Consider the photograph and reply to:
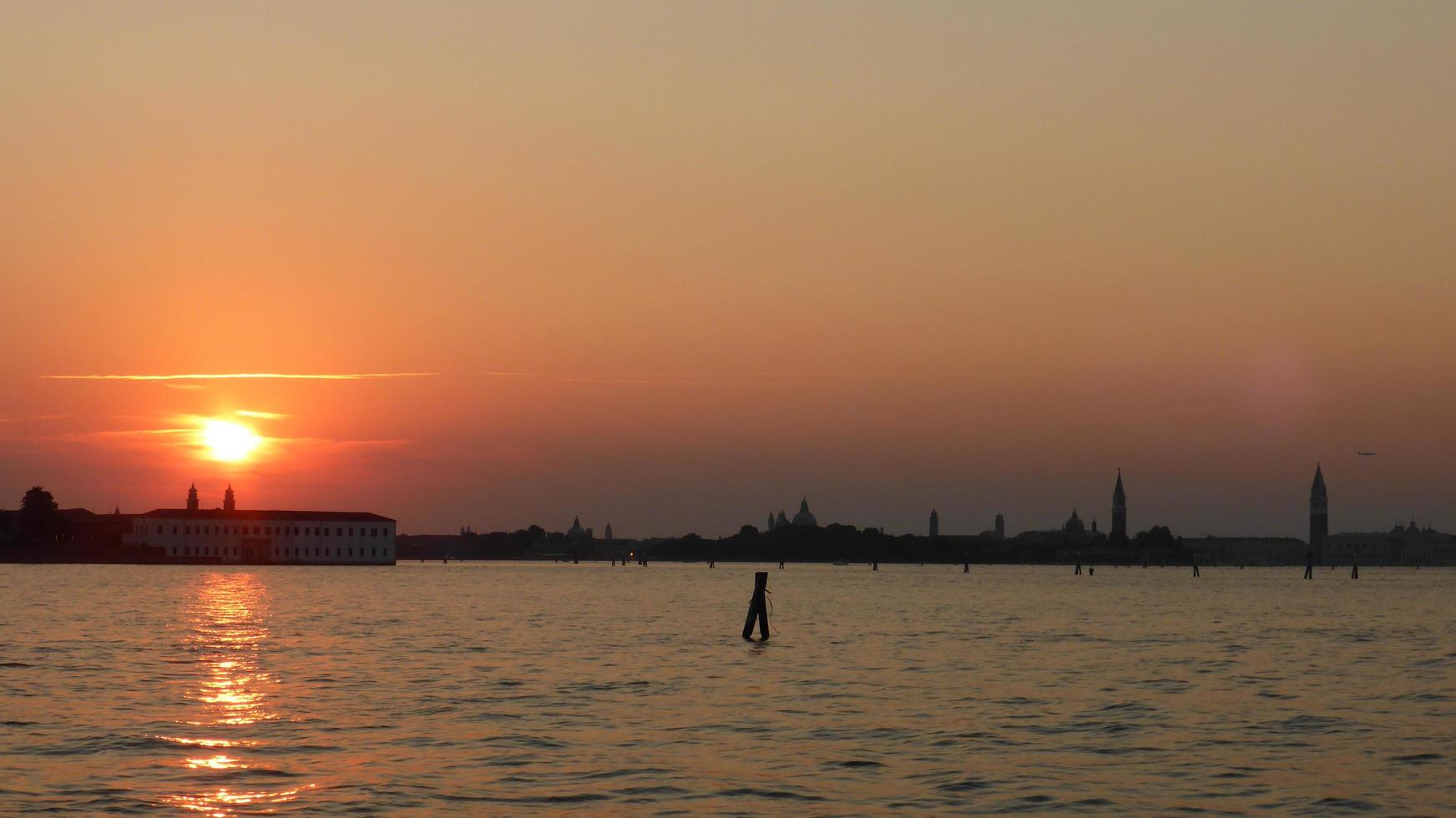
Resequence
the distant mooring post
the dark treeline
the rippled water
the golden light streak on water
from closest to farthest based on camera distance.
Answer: the golden light streak on water < the rippled water < the distant mooring post < the dark treeline

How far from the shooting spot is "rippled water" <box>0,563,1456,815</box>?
837 inches

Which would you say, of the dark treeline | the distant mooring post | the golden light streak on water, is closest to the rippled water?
the golden light streak on water

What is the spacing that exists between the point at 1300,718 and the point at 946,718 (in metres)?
6.35

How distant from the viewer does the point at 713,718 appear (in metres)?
29.7

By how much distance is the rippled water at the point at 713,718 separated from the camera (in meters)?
21.3

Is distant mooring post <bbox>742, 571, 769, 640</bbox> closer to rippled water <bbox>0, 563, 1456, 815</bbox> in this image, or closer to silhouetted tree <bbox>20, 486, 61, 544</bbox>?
rippled water <bbox>0, 563, 1456, 815</bbox>

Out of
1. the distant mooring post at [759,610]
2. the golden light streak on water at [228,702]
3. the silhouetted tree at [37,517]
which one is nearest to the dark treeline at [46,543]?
the silhouetted tree at [37,517]

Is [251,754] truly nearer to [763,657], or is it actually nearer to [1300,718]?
[1300,718]

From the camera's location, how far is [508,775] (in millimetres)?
22562

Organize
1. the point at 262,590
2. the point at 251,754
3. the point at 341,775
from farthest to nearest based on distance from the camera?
the point at 262,590 → the point at 251,754 → the point at 341,775

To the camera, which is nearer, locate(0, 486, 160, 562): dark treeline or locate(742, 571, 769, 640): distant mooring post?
locate(742, 571, 769, 640): distant mooring post

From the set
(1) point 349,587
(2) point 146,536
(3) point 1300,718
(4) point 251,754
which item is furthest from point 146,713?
(2) point 146,536

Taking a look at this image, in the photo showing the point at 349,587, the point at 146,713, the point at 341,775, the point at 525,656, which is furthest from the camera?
the point at 349,587

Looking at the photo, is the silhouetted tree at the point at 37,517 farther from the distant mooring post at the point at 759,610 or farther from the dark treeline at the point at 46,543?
the distant mooring post at the point at 759,610
